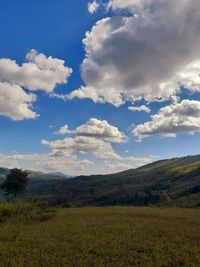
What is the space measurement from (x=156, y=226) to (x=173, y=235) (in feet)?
16.7

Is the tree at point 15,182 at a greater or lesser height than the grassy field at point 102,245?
greater

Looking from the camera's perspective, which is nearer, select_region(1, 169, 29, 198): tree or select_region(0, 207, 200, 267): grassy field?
select_region(0, 207, 200, 267): grassy field

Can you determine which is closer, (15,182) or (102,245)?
(102,245)

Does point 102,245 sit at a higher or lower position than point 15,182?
lower

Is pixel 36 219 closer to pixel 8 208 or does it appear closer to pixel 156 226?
pixel 8 208

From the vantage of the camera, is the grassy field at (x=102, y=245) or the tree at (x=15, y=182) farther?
the tree at (x=15, y=182)

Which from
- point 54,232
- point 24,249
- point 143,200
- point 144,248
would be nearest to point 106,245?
point 144,248

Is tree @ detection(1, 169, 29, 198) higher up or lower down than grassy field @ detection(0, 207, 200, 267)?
higher up

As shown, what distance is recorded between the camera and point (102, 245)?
2459 centimetres

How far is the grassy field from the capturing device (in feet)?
66.0

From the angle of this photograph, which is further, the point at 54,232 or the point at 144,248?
the point at 54,232

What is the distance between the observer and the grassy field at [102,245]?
66.0 ft

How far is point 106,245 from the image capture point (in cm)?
2453

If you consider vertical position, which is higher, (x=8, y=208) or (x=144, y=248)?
(x=8, y=208)
